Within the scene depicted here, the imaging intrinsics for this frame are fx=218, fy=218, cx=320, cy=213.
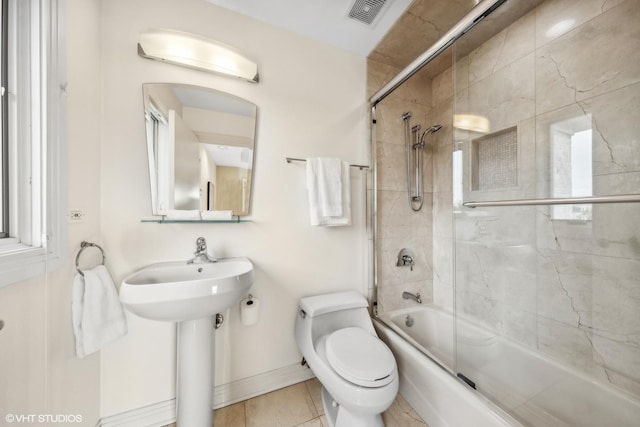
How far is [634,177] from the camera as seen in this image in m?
0.90

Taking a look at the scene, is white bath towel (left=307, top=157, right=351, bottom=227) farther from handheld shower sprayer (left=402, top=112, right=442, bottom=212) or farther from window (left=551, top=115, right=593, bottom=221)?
window (left=551, top=115, right=593, bottom=221)

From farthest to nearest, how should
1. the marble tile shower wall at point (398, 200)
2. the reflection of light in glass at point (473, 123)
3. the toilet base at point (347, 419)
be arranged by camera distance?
the marble tile shower wall at point (398, 200), the reflection of light in glass at point (473, 123), the toilet base at point (347, 419)

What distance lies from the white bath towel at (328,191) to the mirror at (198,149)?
1.25 ft

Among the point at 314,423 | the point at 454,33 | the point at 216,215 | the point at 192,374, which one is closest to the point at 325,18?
the point at 454,33

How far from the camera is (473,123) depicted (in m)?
1.35

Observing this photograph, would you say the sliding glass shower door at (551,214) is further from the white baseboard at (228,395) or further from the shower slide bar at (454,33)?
the white baseboard at (228,395)

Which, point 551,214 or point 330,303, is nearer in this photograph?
point 551,214

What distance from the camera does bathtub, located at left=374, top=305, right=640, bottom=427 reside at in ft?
2.99

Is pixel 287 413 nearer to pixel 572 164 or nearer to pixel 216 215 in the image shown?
pixel 216 215

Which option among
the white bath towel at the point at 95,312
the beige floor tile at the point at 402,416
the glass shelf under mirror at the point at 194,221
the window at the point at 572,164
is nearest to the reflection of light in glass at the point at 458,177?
the window at the point at 572,164

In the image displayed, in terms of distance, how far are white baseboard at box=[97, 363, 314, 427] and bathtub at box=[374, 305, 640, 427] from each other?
0.67m

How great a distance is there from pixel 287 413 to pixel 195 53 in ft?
6.64

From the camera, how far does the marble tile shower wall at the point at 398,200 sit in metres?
1.64

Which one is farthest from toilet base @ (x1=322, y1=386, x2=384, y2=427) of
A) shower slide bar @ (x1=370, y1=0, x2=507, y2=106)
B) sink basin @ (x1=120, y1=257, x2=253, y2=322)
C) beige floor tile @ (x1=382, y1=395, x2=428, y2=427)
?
shower slide bar @ (x1=370, y1=0, x2=507, y2=106)
